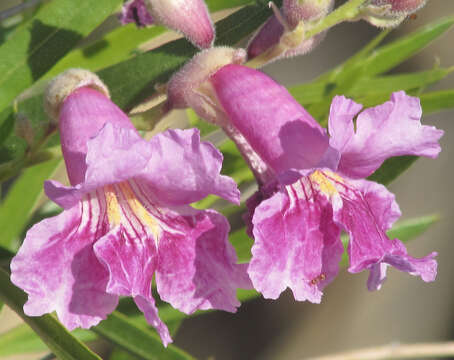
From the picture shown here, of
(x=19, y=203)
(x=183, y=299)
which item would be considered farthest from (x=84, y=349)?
(x=19, y=203)

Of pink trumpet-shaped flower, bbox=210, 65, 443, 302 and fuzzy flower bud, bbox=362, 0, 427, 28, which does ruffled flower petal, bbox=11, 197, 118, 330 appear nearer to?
pink trumpet-shaped flower, bbox=210, 65, 443, 302

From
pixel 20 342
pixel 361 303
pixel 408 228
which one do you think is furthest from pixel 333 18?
pixel 361 303

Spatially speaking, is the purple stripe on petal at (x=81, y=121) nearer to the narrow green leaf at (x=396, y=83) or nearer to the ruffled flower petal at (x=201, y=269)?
the ruffled flower petal at (x=201, y=269)

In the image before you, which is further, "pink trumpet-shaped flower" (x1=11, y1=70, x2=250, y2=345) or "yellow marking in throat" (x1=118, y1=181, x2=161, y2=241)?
"yellow marking in throat" (x1=118, y1=181, x2=161, y2=241)

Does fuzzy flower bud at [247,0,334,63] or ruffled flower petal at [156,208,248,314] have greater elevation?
fuzzy flower bud at [247,0,334,63]

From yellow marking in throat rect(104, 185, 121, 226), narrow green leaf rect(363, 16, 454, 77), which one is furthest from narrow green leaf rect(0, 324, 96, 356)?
narrow green leaf rect(363, 16, 454, 77)

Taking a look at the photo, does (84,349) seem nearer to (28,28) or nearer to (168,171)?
(168,171)
